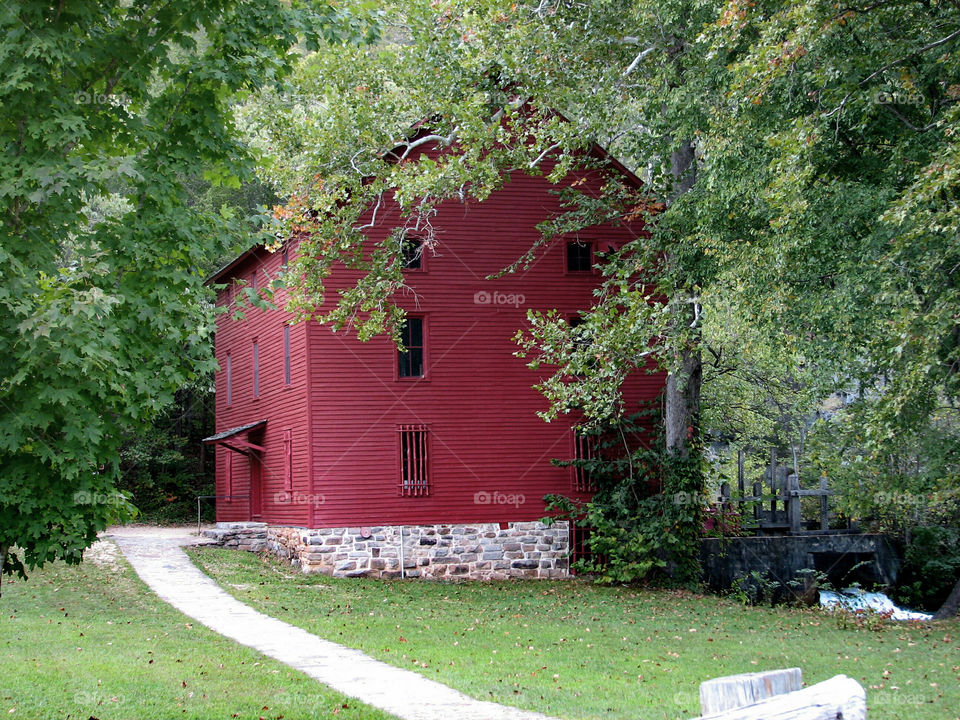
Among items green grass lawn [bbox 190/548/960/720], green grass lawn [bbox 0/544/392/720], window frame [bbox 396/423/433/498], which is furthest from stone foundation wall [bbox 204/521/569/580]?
green grass lawn [bbox 0/544/392/720]

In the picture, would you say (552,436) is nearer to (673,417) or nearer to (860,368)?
(673,417)

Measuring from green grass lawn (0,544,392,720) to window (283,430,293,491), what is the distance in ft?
18.4

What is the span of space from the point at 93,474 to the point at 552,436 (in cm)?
1387

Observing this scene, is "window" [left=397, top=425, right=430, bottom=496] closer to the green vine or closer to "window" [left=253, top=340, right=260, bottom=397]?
the green vine

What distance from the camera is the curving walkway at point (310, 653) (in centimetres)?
791

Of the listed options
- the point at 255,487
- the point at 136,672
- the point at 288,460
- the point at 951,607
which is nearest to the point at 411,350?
the point at 288,460

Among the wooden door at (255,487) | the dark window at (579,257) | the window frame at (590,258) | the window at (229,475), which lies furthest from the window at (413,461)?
the window at (229,475)

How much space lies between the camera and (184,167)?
6.55m

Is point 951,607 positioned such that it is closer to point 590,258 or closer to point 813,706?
point 590,258

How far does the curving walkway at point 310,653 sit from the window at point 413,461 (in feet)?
13.7

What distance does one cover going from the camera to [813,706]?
11.9ft

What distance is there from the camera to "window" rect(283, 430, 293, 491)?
64.6ft

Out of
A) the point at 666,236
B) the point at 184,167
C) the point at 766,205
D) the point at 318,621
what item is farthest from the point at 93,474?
the point at 666,236

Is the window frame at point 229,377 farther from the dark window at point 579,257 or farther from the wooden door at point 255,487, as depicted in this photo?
the dark window at point 579,257
